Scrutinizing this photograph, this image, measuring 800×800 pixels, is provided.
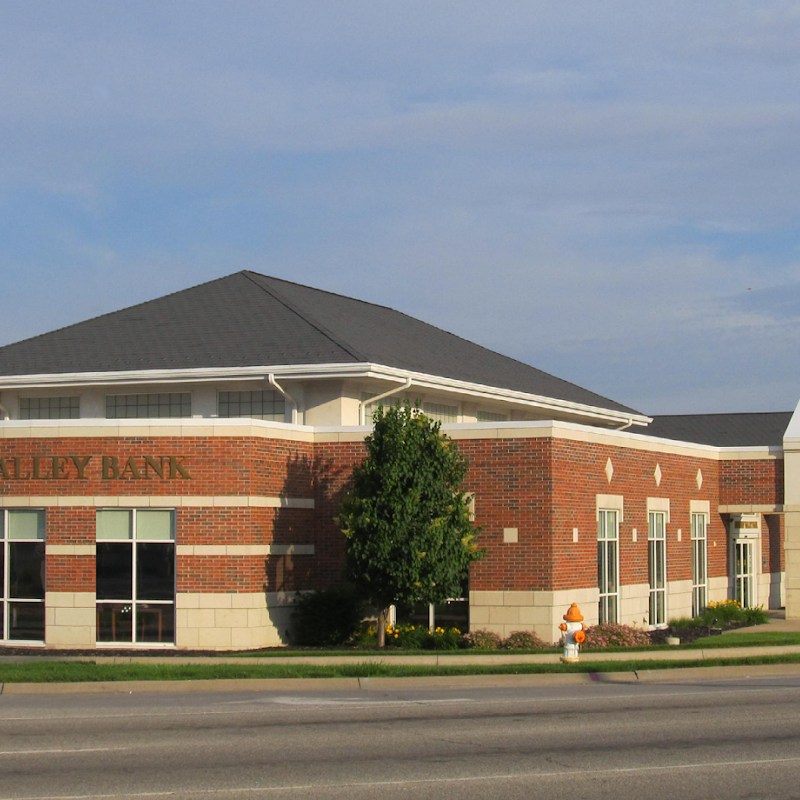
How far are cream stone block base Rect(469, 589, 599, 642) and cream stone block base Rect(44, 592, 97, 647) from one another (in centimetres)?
760

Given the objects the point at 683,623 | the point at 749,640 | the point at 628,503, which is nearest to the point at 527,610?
the point at 749,640

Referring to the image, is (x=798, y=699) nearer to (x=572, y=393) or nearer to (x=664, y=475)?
(x=664, y=475)

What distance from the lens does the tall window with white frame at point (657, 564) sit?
31172 mm

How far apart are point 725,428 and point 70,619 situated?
122ft

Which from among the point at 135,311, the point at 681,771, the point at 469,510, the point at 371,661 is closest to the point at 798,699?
the point at 681,771

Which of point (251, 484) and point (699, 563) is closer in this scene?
point (251, 484)

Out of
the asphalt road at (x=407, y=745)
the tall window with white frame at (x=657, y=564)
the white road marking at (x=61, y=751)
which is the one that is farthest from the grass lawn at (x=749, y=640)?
the white road marking at (x=61, y=751)

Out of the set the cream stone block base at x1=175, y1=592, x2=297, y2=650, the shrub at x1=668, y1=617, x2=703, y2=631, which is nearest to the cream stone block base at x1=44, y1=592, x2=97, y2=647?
the cream stone block base at x1=175, y1=592, x2=297, y2=650

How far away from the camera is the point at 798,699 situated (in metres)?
17.0

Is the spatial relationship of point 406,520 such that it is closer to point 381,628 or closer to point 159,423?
point 381,628

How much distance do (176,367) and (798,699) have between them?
16092 millimetres

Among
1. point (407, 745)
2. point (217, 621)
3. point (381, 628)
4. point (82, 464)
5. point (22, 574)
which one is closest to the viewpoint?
point (407, 745)

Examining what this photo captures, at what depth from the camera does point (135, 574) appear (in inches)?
981

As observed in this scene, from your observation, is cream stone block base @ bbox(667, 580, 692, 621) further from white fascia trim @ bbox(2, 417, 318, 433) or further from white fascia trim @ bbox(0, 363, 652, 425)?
white fascia trim @ bbox(2, 417, 318, 433)
